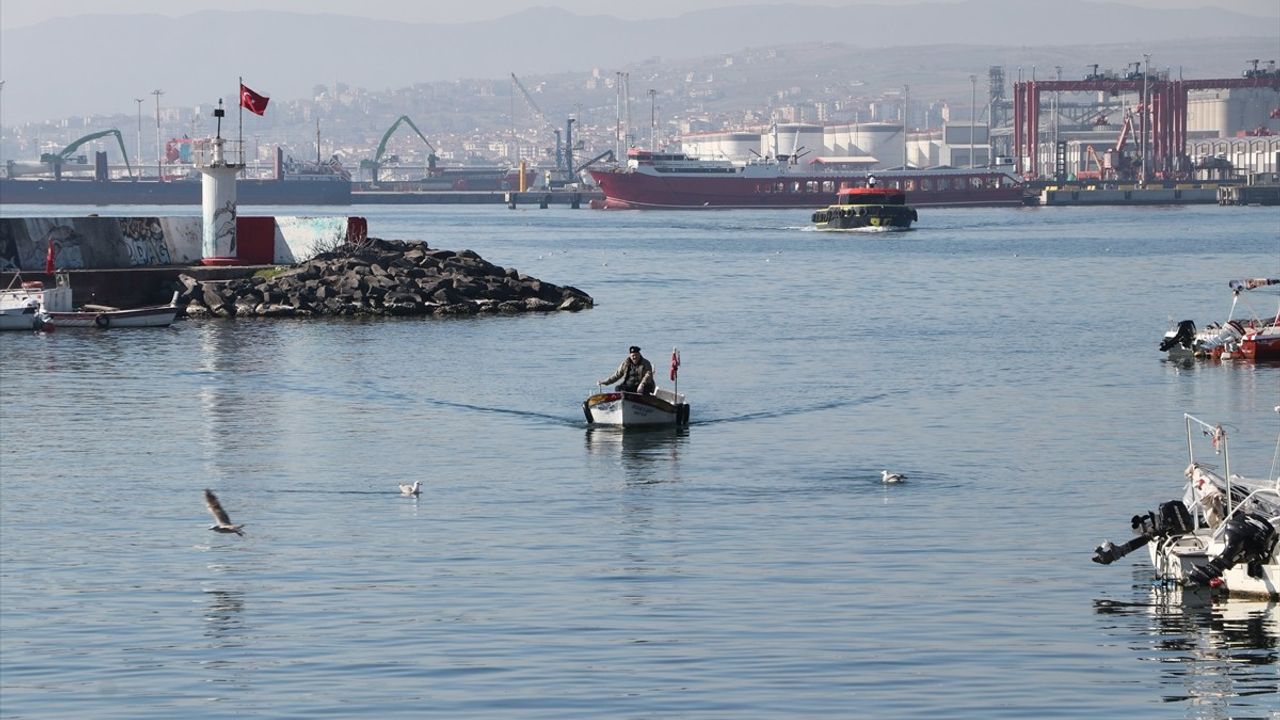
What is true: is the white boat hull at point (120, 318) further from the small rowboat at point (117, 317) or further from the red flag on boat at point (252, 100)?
the red flag on boat at point (252, 100)

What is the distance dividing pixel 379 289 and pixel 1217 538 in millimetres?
50899

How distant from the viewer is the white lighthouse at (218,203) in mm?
68812

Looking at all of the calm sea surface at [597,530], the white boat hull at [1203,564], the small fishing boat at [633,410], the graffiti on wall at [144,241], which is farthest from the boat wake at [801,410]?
the graffiti on wall at [144,241]

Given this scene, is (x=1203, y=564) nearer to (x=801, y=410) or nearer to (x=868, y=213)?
(x=801, y=410)

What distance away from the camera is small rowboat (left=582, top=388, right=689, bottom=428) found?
37781 mm

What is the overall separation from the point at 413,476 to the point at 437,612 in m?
11.2

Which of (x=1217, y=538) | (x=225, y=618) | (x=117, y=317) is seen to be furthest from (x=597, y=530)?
(x=117, y=317)

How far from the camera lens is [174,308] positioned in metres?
64.8

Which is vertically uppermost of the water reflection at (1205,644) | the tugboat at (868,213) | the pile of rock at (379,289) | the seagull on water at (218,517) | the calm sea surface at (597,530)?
the tugboat at (868,213)

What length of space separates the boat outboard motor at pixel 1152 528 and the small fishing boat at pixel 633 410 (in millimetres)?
15135

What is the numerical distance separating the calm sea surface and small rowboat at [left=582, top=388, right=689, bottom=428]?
89 cm

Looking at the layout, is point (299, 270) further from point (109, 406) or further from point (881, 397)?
point (881, 397)

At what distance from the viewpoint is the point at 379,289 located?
70.1 meters

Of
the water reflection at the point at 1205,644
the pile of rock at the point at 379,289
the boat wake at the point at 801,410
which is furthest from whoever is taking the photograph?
the pile of rock at the point at 379,289
